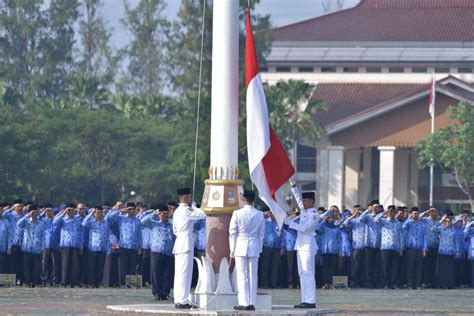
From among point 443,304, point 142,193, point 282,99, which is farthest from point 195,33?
point 443,304

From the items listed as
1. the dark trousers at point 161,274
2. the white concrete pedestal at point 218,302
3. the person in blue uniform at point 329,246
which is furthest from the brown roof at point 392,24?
the white concrete pedestal at point 218,302

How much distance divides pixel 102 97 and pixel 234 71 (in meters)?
51.2

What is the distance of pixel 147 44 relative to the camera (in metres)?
92.1

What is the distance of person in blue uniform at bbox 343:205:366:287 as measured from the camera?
31672mm

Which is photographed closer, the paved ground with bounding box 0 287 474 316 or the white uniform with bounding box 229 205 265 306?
the white uniform with bounding box 229 205 265 306

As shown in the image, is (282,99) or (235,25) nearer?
(235,25)

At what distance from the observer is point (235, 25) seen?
23.2 meters

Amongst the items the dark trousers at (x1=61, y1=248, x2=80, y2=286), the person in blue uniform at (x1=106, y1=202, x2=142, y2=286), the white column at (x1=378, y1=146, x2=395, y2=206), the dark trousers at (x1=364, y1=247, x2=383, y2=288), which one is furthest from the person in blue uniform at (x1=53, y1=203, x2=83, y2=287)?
the white column at (x1=378, y1=146, x2=395, y2=206)

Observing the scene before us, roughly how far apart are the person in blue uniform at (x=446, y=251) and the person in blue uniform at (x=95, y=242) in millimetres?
6192

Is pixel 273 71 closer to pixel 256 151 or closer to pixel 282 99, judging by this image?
pixel 282 99

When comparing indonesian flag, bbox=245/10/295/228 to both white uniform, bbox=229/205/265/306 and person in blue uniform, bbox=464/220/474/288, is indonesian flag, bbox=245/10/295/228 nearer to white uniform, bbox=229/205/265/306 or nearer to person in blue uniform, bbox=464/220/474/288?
white uniform, bbox=229/205/265/306

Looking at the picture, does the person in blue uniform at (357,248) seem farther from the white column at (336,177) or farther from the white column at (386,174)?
the white column at (336,177)

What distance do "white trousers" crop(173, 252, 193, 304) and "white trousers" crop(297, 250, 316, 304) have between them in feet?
4.93

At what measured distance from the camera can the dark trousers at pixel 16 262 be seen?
1190 inches
